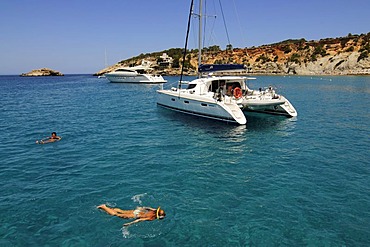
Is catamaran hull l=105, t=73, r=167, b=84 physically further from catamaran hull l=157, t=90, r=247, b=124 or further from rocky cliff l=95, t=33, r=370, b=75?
catamaran hull l=157, t=90, r=247, b=124

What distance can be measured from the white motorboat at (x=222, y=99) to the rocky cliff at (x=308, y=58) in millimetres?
53838

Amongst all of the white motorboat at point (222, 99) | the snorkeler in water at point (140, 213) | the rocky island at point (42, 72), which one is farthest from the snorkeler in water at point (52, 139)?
the rocky island at point (42, 72)

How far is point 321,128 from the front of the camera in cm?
1841

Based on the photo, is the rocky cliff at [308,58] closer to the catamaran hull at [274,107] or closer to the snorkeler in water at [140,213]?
the catamaran hull at [274,107]

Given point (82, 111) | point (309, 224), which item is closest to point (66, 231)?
point (309, 224)

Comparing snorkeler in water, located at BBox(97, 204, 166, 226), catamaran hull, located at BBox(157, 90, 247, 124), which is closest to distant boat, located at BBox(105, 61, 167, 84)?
catamaran hull, located at BBox(157, 90, 247, 124)

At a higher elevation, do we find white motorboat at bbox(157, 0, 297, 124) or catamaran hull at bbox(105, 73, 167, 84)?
catamaran hull at bbox(105, 73, 167, 84)

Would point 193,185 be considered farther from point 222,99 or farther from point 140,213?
point 222,99

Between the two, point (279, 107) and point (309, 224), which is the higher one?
point (279, 107)

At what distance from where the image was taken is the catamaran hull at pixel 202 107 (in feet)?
61.3

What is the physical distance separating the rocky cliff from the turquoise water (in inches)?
2476

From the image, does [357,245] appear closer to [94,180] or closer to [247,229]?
[247,229]

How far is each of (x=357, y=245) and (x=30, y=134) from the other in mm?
18120

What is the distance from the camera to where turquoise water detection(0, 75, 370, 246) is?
7.00 metres
